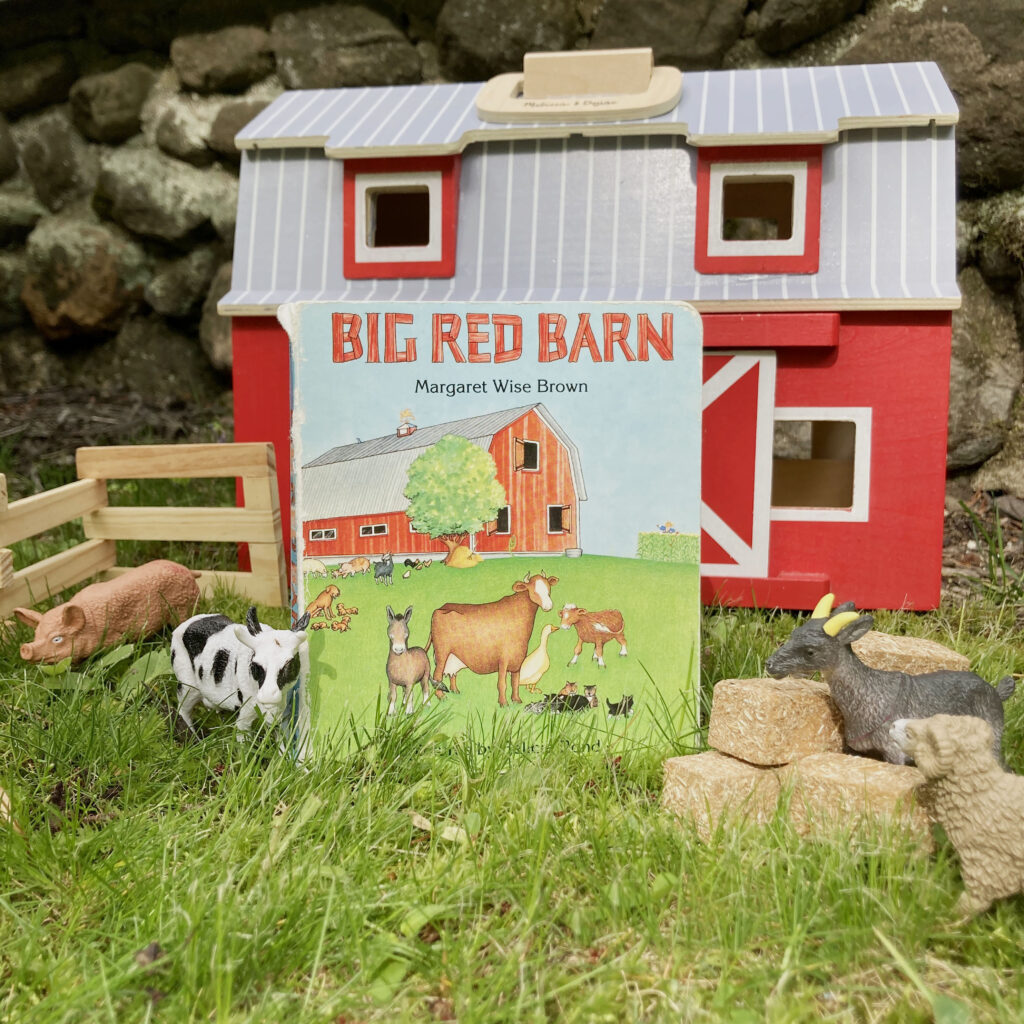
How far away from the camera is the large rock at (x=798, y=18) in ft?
12.5

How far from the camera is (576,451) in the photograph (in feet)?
7.06

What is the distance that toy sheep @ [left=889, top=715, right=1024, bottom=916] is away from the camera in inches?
57.4

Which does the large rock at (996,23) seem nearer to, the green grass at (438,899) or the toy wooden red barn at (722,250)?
the toy wooden red barn at (722,250)

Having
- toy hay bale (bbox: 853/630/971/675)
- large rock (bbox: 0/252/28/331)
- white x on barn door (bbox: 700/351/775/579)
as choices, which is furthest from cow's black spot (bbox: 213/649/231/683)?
large rock (bbox: 0/252/28/331)

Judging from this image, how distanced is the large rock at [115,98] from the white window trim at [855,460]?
3.32 meters

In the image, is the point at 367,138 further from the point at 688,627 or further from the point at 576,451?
the point at 688,627

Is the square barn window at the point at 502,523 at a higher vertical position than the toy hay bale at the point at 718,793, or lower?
higher

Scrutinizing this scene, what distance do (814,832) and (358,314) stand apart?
53.1 inches

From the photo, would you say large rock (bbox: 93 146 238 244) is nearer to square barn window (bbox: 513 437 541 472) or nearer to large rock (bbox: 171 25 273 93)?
large rock (bbox: 171 25 273 93)

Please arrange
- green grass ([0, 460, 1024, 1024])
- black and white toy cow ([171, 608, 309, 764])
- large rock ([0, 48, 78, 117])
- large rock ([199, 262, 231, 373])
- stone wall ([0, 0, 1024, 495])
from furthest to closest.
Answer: large rock ([0, 48, 78, 117]), large rock ([199, 262, 231, 373]), stone wall ([0, 0, 1024, 495]), black and white toy cow ([171, 608, 309, 764]), green grass ([0, 460, 1024, 1024])

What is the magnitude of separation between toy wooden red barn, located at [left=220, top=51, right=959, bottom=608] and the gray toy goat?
1.02m

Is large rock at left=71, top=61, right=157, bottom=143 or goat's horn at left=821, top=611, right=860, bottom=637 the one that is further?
large rock at left=71, top=61, right=157, bottom=143

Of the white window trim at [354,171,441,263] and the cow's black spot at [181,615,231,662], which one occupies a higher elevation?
the white window trim at [354,171,441,263]

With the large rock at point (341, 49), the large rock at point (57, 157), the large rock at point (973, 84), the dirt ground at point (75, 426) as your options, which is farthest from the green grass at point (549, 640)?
the large rock at point (57, 157)
